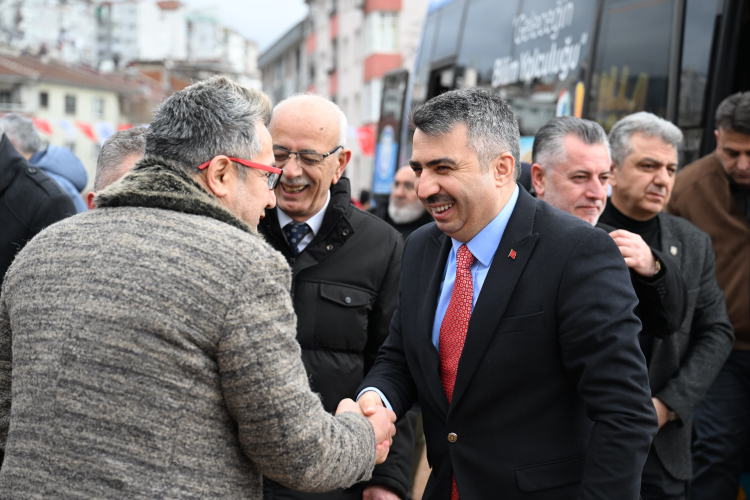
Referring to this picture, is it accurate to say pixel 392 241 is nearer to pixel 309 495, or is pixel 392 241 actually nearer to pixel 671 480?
pixel 309 495

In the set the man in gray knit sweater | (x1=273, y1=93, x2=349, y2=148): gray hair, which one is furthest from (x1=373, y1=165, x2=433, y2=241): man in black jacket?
the man in gray knit sweater

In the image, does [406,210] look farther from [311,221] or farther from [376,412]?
[376,412]

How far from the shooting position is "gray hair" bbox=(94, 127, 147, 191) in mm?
3164

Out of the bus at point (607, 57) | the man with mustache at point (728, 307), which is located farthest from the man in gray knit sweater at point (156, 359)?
the bus at point (607, 57)

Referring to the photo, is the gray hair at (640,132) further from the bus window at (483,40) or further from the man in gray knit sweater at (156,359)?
the bus window at (483,40)

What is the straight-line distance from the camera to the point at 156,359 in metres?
1.75

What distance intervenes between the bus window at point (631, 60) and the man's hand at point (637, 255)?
3139 millimetres

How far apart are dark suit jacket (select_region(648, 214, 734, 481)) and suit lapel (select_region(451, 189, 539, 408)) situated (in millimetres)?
1218

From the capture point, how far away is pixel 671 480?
326 cm

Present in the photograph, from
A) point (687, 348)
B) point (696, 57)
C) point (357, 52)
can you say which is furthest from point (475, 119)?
point (357, 52)

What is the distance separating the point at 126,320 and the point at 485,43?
7600 mm

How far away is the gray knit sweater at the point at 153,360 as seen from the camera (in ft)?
5.76

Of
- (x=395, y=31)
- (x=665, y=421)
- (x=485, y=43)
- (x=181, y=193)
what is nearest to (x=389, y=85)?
(x=485, y=43)

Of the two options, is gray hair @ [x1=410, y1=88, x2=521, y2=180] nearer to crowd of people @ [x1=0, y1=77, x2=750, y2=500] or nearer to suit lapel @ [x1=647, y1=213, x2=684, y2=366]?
crowd of people @ [x1=0, y1=77, x2=750, y2=500]
